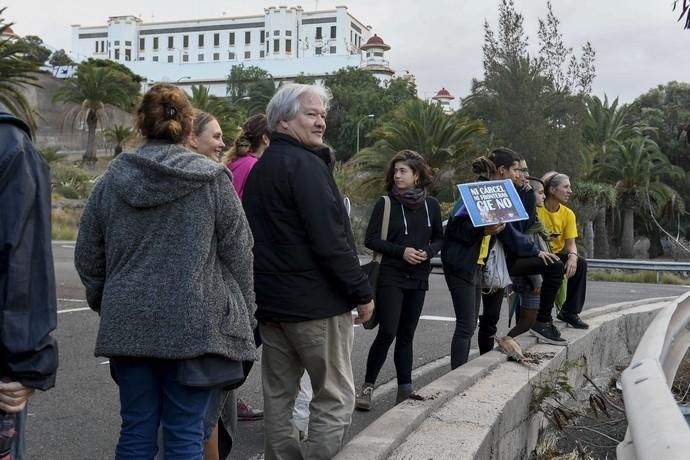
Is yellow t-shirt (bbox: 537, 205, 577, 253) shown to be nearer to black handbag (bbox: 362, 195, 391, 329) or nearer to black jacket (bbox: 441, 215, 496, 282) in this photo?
black jacket (bbox: 441, 215, 496, 282)

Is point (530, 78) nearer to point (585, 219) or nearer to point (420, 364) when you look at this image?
Result: point (585, 219)

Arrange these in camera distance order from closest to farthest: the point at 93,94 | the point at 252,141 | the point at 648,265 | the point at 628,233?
1. the point at 252,141
2. the point at 648,265
3. the point at 628,233
4. the point at 93,94

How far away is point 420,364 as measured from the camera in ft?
25.1

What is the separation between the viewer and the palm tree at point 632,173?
134 ft

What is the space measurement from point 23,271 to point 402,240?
3.46 meters

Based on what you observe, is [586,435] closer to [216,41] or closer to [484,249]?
[484,249]

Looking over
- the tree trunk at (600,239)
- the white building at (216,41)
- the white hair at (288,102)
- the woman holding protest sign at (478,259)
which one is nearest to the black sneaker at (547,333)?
the woman holding protest sign at (478,259)

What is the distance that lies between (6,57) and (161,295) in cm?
2469

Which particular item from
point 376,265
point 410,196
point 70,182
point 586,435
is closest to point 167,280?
point 376,265

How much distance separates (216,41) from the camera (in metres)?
138

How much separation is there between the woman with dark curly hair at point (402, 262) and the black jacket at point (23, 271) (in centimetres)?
324

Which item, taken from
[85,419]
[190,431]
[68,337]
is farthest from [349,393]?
[68,337]

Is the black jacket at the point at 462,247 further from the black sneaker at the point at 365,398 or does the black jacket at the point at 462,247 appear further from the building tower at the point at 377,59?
the building tower at the point at 377,59

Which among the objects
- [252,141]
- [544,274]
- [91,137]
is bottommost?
[544,274]
